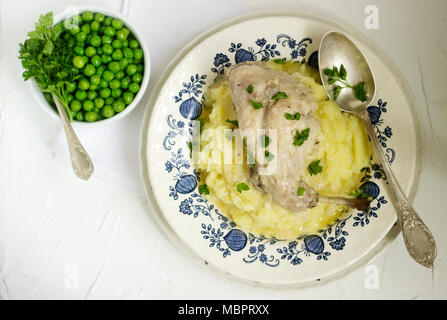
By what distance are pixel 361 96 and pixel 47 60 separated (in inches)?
103

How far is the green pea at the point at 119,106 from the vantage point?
10.9ft

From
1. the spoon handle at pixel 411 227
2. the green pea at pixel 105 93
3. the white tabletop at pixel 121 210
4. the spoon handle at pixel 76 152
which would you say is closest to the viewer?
the spoon handle at pixel 411 227

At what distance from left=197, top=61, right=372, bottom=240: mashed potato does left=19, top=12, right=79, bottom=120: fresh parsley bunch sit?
120cm

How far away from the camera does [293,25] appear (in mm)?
3330

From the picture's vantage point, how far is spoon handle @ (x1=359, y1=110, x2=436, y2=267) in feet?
10.1

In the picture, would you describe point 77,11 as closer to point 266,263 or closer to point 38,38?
point 38,38

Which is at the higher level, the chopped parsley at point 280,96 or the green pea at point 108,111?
the chopped parsley at point 280,96

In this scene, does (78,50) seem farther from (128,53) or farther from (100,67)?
(128,53)

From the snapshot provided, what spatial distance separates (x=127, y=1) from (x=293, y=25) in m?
1.57

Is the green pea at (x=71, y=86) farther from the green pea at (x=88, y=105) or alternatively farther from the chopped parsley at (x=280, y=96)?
the chopped parsley at (x=280, y=96)

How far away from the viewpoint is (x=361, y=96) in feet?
10.8

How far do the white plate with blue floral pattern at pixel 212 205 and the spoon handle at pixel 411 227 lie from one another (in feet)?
0.35

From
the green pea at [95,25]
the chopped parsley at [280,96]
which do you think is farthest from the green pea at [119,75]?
the chopped parsley at [280,96]
